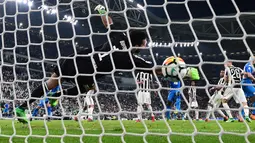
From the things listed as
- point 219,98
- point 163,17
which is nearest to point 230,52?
point 163,17

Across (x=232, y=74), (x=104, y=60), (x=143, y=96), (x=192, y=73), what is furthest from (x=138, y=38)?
(x=143, y=96)

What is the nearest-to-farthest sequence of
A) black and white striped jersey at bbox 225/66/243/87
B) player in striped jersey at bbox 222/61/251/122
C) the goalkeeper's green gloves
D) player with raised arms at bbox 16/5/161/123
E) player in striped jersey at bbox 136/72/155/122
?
player in striped jersey at bbox 222/61/251/122, black and white striped jersey at bbox 225/66/243/87, player in striped jersey at bbox 136/72/155/122, the goalkeeper's green gloves, player with raised arms at bbox 16/5/161/123

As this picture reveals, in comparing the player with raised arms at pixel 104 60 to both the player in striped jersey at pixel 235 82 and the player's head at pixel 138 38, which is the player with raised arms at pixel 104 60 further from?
the player in striped jersey at pixel 235 82

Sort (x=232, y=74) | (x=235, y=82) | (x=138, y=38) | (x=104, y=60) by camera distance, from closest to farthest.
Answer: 1. (x=138, y=38)
2. (x=104, y=60)
3. (x=235, y=82)
4. (x=232, y=74)

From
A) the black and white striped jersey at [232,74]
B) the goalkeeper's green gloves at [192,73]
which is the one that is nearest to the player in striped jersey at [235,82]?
the black and white striped jersey at [232,74]

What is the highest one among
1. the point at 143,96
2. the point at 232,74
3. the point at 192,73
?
the point at 192,73

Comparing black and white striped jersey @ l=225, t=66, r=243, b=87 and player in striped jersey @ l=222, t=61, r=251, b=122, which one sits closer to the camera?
player in striped jersey @ l=222, t=61, r=251, b=122

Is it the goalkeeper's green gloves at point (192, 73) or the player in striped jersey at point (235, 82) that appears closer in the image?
the player in striped jersey at point (235, 82)

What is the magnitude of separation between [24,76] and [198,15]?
11786 mm

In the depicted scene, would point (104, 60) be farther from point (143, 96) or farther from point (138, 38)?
point (143, 96)

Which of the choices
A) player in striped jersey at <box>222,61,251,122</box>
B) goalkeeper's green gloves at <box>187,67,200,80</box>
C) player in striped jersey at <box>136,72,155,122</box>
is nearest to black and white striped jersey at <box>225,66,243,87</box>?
player in striped jersey at <box>222,61,251,122</box>

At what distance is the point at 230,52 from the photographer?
79.6 ft

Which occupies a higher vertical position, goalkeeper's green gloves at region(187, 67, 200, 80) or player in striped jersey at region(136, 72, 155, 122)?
goalkeeper's green gloves at region(187, 67, 200, 80)

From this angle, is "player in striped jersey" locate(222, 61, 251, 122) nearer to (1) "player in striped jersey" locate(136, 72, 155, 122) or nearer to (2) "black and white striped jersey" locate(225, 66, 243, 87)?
(2) "black and white striped jersey" locate(225, 66, 243, 87)
